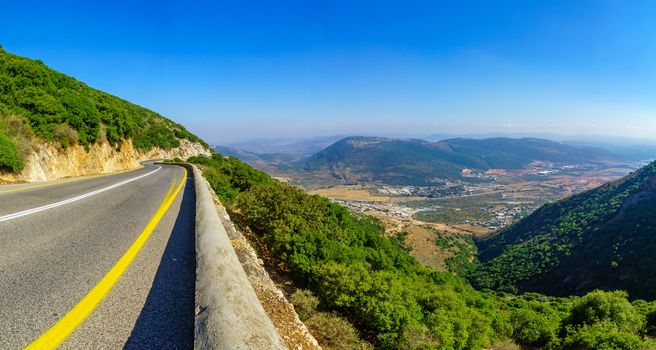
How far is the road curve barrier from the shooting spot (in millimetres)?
1812

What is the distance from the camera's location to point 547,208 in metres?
87.2

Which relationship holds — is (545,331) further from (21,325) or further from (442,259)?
(442,259)

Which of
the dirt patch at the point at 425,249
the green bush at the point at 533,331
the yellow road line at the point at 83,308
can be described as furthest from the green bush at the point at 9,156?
the dirt patch at the point at 425,249

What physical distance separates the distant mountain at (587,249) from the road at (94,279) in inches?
2082

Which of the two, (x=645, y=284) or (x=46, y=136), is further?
(x=645, y=284)

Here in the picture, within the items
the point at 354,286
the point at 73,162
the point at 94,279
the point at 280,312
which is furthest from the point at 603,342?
the point at 73,162

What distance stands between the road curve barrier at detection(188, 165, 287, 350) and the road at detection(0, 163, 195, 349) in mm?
353

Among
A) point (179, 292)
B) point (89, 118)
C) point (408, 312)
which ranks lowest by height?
point (408, 312)

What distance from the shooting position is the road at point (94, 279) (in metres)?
2.37

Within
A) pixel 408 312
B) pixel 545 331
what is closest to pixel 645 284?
pixel 545 331

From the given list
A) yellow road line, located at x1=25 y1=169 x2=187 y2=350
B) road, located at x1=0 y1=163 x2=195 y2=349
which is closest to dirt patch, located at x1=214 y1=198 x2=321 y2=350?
road, located at x1=0 y1=163 x2=195 y2=349

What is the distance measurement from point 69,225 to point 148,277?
11.1 ft

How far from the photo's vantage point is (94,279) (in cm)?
339

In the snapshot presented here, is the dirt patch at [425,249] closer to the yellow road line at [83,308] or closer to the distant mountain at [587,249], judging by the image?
the distant mountain at [587,249]
